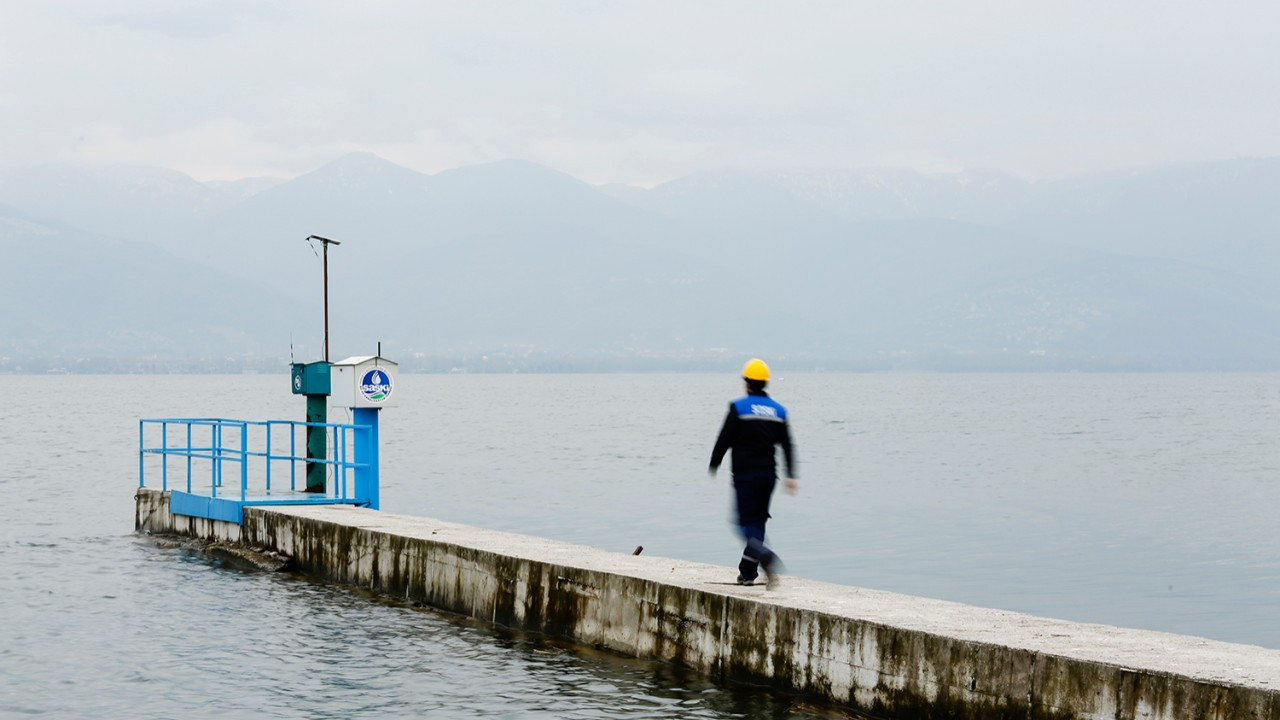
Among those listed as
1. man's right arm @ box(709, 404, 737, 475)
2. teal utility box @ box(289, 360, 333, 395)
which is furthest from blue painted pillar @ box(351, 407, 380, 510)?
man's right arm @ box(709, 404, 737, 475)

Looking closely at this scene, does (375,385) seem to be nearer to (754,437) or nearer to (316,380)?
(316,380)

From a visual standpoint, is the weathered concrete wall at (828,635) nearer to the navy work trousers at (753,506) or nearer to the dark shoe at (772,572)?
the dark shoe at (772,572)

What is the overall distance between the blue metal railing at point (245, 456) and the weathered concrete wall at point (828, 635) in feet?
8.19

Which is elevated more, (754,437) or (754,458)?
(754,437)

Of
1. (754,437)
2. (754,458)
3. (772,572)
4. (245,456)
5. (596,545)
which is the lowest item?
(596,545)

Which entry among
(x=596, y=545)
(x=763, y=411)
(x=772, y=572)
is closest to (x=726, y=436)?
(x=763, y=411)

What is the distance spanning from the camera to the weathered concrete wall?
7.88 meters

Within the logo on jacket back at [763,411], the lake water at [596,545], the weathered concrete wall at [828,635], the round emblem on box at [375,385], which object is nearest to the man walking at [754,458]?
the logo on jacket back at [763,411]

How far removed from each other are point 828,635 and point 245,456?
1046 cm

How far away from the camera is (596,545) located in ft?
85.3

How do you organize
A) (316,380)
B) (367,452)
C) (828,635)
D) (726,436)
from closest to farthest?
(828,635)
(726,436)
(367,452)
(316,380)

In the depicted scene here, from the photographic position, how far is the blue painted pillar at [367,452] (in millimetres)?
17438

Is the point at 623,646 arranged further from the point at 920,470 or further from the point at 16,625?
the point at 920,470

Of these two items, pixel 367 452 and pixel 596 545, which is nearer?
pixel 367 452
